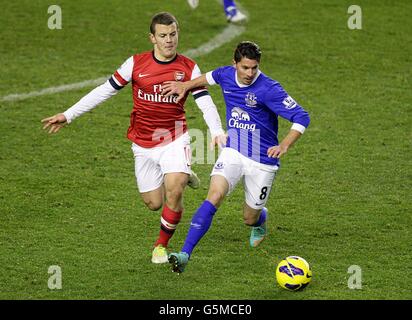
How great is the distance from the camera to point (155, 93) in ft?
31.3

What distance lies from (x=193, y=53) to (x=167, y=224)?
7108 millimetres

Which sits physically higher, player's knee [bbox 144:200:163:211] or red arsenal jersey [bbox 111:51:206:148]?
red arsenal jersey [bbox 111:51:206:148]

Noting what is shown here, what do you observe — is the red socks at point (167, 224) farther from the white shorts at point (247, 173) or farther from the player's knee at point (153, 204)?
the white shorts at point (247, 173)

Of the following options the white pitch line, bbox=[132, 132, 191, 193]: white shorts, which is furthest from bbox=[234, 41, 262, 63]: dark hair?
the white pitch line

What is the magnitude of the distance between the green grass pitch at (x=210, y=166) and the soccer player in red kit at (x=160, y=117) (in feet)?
1.72

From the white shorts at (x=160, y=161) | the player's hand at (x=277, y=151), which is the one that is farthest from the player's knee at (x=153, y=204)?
the player's hand at (x=277, y=151)

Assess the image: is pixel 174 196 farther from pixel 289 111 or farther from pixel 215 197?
pixel 289 111

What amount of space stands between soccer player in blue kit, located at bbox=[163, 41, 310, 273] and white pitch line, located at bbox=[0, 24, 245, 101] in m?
5.44

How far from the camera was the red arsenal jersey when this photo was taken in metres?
9.55

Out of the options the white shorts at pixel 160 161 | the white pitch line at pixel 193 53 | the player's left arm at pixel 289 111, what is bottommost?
the white shorts at pixel 160 161

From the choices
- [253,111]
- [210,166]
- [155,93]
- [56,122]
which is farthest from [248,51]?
[210,166]

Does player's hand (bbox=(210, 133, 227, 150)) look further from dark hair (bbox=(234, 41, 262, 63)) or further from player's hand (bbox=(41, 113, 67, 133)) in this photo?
player's hand (bbox=(41, 113, 67, 133))

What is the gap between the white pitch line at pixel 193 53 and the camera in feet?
47.4
